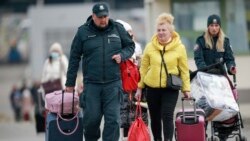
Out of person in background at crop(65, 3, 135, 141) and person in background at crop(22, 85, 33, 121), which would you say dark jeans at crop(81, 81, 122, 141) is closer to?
person in background at crop(65, 3, 135, 141)

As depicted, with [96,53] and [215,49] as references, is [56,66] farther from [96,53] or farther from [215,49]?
[96,53]

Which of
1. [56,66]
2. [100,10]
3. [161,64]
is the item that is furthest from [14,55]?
[100,10]

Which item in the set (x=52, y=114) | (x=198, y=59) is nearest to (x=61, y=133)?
(x=52, y=114)

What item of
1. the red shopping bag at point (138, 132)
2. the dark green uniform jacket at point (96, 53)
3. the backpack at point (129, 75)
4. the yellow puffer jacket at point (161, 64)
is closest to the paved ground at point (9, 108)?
the yellow puffer jacket at point (161, 64)

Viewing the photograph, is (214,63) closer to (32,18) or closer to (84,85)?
(84,85)

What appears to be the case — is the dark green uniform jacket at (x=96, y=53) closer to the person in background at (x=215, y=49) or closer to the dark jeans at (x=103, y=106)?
the dark jeans at (x=103, y=106)

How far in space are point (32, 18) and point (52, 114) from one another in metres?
30.3

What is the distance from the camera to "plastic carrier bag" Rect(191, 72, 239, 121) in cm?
1369

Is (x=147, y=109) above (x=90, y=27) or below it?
below

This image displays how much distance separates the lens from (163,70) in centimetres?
1317

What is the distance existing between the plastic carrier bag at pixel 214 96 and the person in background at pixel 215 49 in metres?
0.20

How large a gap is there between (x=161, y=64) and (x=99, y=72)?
1.10 metres

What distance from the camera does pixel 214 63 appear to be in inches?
562

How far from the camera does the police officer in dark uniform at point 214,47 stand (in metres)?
14.1
